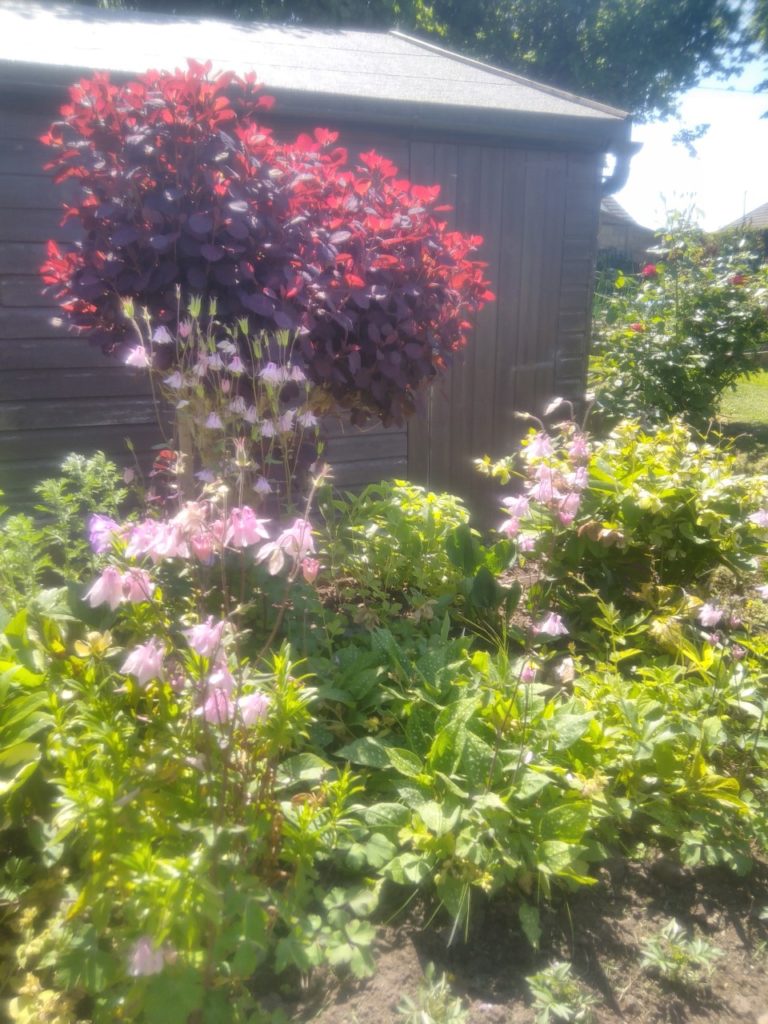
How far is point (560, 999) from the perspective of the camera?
1.41 metres

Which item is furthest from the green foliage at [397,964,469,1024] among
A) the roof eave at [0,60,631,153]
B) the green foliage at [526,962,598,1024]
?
the roof eave at [0,60,631,153]

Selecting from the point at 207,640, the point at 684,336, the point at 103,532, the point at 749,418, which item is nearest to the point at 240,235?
the point at 103,532

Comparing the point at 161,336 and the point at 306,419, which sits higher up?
the point at 161,336

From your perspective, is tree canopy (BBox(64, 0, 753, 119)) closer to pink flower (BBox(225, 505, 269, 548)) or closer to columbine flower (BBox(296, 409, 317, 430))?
columbine flower (BBox(296, 409, 317, 430))

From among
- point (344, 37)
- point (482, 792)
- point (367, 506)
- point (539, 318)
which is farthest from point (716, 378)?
point (482, 792)

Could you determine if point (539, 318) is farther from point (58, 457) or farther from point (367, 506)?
point (58, 457)

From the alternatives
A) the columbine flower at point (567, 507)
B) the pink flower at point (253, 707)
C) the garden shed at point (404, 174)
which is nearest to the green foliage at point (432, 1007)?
the pink flower at point (253, 707)

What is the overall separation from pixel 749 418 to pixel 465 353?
19.3 ft

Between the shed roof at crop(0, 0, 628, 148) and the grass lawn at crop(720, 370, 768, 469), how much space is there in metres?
3.02

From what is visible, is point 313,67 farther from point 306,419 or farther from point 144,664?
point 144,664

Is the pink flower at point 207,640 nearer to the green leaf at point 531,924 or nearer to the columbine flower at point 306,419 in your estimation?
the green leaf at point 531,924

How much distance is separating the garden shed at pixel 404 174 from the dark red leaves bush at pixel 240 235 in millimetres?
1000

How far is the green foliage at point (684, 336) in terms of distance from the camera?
6805mm

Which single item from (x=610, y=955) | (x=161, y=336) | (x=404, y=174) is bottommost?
(x=610, y=955)
